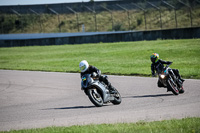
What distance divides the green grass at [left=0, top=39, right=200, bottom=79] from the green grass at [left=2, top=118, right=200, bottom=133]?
11.1m

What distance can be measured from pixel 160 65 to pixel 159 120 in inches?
181

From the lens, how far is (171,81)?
36.4 ft

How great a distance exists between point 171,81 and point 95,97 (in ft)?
9.47

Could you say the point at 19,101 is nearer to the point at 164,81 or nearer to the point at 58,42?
the point at 164,81

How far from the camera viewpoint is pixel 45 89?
14.5 meters

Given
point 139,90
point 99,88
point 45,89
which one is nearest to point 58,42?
point 45,89

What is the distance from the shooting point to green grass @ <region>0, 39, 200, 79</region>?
23.0 m

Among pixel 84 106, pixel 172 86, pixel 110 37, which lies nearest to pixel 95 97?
pixel 84 106

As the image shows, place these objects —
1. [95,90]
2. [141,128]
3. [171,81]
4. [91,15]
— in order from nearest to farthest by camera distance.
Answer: [141,128] → [95,90] → [171,81] → [91,15]

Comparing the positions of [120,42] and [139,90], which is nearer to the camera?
[139,90]

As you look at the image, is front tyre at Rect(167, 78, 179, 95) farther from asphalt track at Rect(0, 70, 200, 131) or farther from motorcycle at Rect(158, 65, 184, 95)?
asphalt track at Rect(0, 70, 200, 131)

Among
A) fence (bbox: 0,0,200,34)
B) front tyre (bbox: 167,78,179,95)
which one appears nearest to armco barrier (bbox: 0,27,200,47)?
fence (bbox: 0,0,200,34)

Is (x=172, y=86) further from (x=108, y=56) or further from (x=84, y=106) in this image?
(x=108, y=56)

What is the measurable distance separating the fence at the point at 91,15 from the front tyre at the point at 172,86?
38081mm
